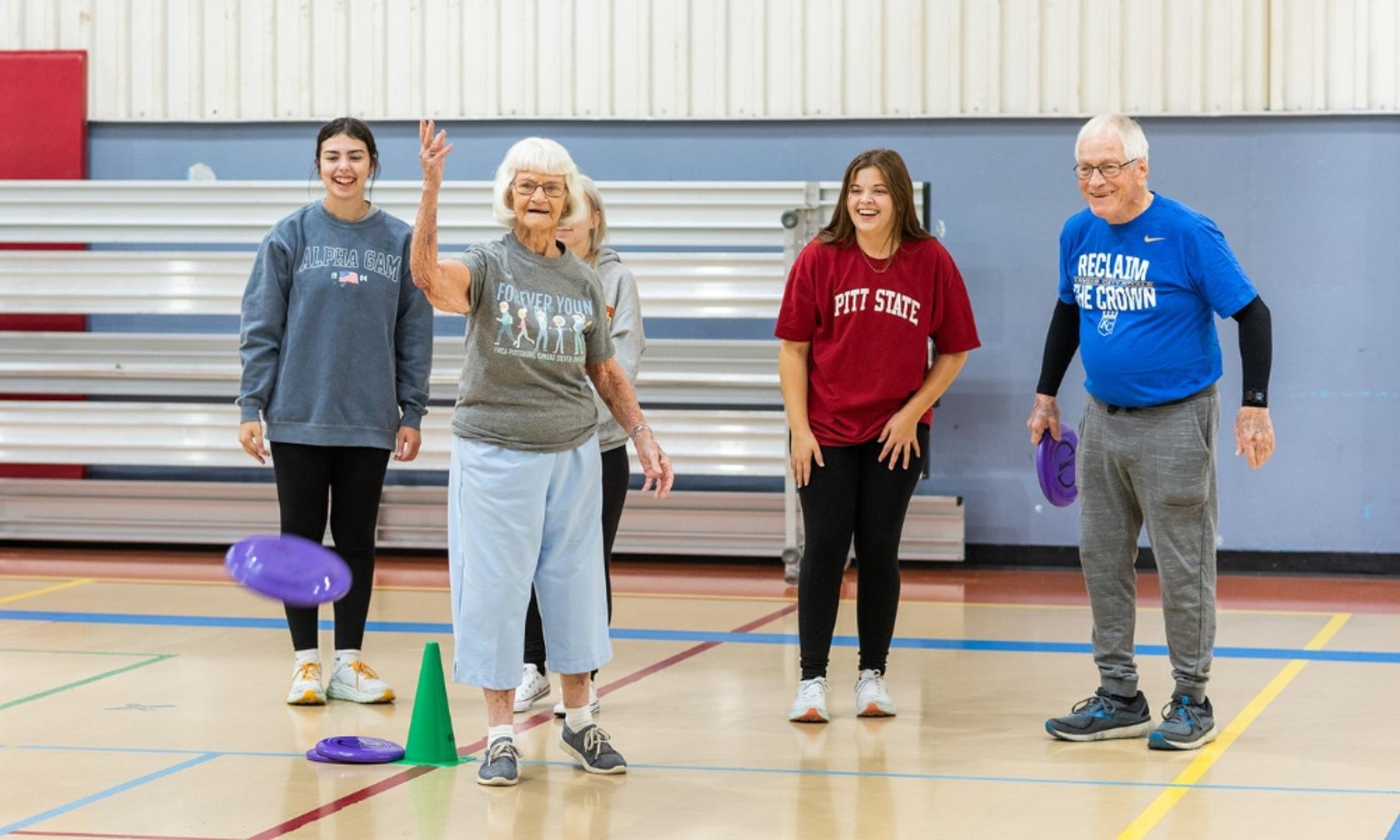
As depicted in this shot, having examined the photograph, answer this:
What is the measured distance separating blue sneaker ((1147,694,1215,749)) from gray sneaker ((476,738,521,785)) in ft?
5.19

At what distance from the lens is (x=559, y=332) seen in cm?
371

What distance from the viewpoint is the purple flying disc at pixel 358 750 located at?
3.98 metres

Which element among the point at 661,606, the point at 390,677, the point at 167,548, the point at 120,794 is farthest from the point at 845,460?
the point at 167,548

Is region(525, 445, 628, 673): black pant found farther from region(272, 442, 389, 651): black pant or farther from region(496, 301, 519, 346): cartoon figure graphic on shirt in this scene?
region(496, 301, 519, 346): cartoon figure graphic on shirt

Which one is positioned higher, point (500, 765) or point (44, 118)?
point (44, 118)

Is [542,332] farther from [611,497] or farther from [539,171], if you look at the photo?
[611,497]

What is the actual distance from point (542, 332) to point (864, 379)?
1.09 meters

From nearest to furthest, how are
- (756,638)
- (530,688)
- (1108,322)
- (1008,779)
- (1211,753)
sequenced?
(1008,779), (1211,753), (1108,322), (530,688), (756,638)

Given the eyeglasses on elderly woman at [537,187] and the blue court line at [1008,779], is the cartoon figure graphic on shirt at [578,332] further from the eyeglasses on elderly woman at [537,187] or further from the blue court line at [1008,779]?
the blue court line at [1008,779]

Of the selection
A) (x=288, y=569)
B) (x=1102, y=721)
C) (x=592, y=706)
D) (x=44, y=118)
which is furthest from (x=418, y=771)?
(x=44, y=118)

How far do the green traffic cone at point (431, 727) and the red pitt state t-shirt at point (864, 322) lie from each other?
47.7 inches

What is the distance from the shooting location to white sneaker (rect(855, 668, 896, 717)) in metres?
4.53

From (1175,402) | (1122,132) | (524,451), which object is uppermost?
(1122,132)

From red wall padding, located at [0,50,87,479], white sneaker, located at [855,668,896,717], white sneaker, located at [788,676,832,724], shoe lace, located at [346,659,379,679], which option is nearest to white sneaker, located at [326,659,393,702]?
shoe lace, located at [346,659,379,679]
